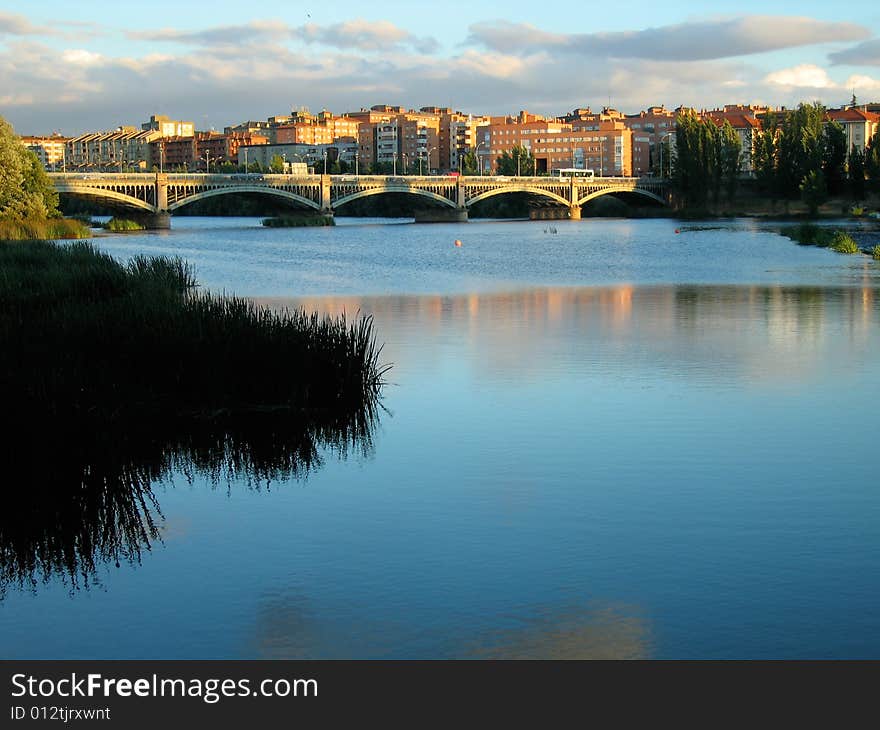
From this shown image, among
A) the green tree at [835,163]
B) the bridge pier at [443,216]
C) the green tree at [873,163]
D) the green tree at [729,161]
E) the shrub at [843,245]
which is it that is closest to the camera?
the shrub at [843,245]

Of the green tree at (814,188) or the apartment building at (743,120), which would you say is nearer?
the green tree at (814,188)

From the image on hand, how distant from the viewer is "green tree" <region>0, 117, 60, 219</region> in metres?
45.6

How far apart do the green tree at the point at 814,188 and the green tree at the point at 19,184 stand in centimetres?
5228

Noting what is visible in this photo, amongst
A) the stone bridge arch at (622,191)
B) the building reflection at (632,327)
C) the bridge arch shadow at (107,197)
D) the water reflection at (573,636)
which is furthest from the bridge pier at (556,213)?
the water reflection at (573,636)

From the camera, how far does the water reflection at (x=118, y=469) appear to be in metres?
8.71

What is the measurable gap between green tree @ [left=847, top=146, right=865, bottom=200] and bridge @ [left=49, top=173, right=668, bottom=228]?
23.9 meters

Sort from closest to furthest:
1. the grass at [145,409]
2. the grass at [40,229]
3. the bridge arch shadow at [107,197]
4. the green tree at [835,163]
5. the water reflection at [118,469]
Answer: the water reflection at [118,469]
the grass at [145,409]
the grass at [40,229]
the bridge arch shadow at [107,197]
the green tree at [835,163]

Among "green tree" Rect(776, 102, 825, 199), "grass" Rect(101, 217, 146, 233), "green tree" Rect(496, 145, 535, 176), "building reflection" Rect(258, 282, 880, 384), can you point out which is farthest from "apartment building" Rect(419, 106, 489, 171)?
"building reflection" Rect(258, 282, 880, 384)

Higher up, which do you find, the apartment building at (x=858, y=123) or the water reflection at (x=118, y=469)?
the apartment building at (x=858, y=123)

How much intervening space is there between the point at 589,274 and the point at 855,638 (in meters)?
29.8
